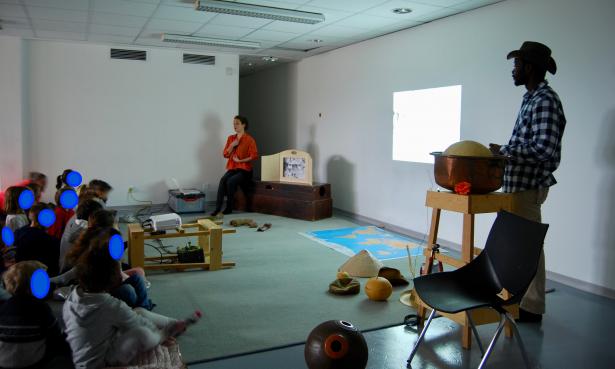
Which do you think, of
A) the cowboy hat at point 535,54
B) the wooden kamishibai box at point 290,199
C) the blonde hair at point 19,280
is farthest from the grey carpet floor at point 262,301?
the cowboy hat at point 535,54

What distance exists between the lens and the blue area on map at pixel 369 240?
5.14m

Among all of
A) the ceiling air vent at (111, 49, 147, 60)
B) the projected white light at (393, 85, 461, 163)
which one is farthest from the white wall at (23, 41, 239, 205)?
the projected white light at (393, 85, 461, 163)

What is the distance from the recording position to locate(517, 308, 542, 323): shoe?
3275 millimetres

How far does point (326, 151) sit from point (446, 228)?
294cm

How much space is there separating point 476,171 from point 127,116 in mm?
6085

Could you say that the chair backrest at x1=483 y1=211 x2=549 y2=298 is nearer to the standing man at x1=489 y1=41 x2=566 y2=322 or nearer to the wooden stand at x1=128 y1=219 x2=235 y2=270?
the standing man at x1=489 y1=41 x2=566 y2=322

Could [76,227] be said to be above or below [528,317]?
above

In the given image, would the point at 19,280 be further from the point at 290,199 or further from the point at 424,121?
the point at 290,199

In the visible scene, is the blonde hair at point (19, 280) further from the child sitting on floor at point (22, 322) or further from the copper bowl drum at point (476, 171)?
the copper bowl drum at point (476, 171)

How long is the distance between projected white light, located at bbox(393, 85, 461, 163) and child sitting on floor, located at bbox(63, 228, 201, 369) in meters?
3.87

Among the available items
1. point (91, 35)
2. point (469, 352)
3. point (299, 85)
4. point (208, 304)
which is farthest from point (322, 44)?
point (469, 352)

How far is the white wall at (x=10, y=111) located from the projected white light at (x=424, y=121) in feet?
16.5

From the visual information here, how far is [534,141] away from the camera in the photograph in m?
3.01

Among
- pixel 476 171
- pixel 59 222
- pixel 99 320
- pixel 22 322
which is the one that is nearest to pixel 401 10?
pixel 476 171
